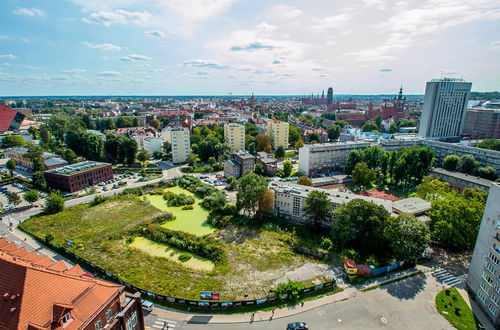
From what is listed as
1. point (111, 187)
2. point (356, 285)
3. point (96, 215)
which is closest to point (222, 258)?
point (356, 285)

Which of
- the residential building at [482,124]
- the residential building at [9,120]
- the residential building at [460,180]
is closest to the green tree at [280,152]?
the residential building at [460,180]

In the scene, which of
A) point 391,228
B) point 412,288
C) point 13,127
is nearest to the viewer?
point 412,288

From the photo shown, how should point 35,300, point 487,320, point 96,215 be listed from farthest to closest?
point 96,215
point 487,320
point 35,300

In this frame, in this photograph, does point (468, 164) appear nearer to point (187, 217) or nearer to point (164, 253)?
point (187, 217)

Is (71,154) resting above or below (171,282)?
above

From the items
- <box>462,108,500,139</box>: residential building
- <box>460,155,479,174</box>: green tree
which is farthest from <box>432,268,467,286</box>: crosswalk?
<box>462,108,500,139</box>: residential building

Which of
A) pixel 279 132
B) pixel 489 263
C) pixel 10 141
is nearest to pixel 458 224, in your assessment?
pixel 489 263

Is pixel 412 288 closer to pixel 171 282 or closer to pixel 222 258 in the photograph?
pixel 222 258
